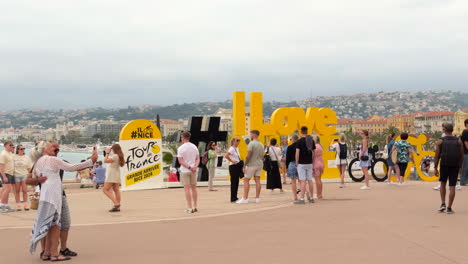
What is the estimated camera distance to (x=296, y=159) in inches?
507

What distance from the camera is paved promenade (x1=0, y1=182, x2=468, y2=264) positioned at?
285 inches

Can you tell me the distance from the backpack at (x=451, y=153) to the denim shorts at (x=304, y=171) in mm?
Result: 3123

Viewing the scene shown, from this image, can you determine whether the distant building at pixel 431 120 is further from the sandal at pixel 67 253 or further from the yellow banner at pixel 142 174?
the sandal at pixel 67 253

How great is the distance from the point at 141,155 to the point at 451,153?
10.4m

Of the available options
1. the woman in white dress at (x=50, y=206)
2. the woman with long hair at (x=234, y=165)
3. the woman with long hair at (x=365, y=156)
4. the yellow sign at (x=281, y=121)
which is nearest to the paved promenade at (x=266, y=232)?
the woman in white dress at (x=50, y=206)

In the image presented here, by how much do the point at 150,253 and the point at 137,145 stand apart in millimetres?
10769

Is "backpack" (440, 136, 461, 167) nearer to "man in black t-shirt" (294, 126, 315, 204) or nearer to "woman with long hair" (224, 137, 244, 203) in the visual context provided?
"man in black t-shirt" (294, 126, 315, 204)

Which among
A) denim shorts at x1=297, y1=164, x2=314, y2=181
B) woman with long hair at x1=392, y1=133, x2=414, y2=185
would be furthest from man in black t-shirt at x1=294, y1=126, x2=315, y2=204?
woman with long hair at x1=392, y1=133, x2=414, y2=185

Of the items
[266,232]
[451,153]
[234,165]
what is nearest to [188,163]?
[234,165]

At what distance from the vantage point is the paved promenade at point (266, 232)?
23.7 ft

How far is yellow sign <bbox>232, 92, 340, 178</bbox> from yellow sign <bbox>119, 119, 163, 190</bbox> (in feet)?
9.98

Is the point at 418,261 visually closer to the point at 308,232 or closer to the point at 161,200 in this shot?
the point at 308,232

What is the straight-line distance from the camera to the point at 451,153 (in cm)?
1069

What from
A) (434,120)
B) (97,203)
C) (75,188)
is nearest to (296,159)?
(97,203)
